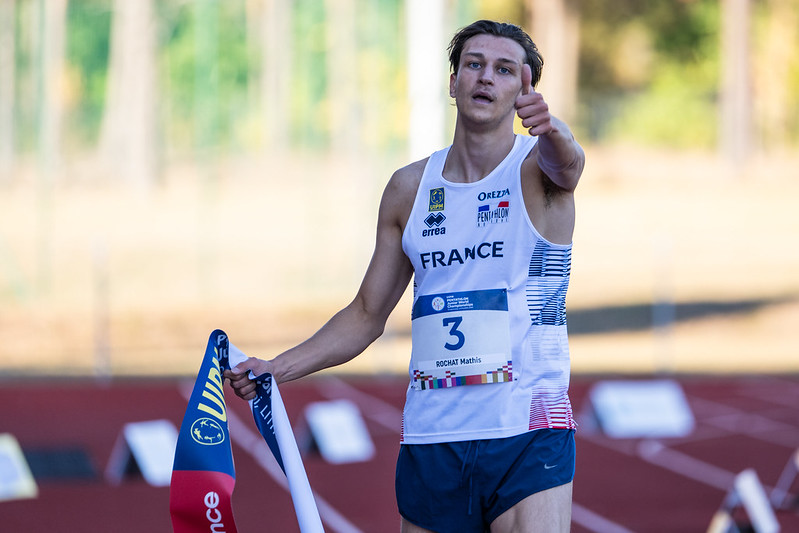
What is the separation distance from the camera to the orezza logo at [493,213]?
322 centimetres

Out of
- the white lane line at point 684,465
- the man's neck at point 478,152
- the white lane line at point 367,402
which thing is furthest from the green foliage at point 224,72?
the man's neck at point 478,152

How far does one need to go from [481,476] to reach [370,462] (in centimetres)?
577

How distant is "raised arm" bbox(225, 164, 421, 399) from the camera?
3.47m

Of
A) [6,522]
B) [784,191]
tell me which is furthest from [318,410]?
[784,191]

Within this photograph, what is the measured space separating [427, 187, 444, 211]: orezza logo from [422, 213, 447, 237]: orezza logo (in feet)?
0.07

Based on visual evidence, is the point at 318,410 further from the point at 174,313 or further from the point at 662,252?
the point at 662,252

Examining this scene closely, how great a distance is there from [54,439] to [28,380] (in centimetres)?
416

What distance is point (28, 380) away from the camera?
13523mm

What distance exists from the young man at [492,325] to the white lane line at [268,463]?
3636 millimetres

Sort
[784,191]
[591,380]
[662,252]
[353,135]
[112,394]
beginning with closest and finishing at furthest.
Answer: [112,394] → [591,380] → [353,135] → [662,252] → [784,191]

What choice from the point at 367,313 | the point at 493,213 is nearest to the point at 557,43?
the point at 367,313

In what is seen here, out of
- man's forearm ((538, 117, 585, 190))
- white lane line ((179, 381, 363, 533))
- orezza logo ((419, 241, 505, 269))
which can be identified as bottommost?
white lane line ((179, 381, 363, 533))

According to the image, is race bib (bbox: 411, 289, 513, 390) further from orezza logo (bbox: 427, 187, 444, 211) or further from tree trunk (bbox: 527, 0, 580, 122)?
tree trunk (bbox: 527, 0, 580, 122)

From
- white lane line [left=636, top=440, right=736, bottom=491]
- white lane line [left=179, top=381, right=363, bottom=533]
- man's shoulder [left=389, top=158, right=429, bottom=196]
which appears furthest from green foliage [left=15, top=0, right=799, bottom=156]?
man's shoulder [left=389, top=158, right=429, bottom=196]
